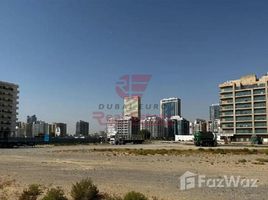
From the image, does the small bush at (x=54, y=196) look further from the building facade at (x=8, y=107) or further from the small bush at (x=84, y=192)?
the building facade at (x=8, y=107)

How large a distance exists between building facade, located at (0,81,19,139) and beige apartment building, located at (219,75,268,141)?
10551cm

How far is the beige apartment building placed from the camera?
152 m

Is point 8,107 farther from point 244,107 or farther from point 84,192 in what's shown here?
point 84,192

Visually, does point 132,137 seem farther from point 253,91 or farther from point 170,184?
point 170,184

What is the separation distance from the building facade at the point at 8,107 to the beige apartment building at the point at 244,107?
105514 mm

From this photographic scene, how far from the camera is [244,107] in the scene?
520 feet

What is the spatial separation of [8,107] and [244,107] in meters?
116

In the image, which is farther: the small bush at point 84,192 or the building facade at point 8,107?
the building facade at point 8,107

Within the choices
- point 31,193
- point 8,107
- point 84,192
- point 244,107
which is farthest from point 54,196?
point 8,107

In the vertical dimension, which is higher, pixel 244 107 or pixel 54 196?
pixel 244 107

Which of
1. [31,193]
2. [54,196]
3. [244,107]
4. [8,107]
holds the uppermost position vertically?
[8,107]

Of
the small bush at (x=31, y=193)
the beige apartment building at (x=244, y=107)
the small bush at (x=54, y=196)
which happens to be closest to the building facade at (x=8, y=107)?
the beige apartment building at (x=244, y=107)

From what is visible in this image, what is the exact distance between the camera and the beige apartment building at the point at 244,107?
5999 inches

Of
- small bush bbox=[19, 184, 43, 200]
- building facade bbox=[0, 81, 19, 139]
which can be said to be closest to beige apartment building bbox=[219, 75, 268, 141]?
building facade bbox=[0, 81, 19, 139]
